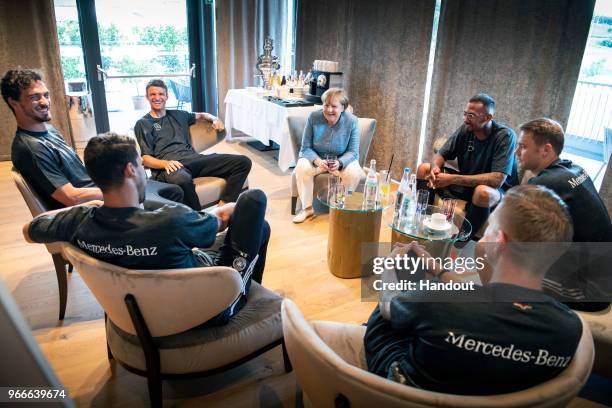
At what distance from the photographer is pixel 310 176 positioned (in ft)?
10.8

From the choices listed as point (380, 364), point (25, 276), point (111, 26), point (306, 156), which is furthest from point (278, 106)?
point (380, 364)

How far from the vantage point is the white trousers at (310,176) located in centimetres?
324

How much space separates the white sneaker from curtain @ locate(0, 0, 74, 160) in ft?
9.72

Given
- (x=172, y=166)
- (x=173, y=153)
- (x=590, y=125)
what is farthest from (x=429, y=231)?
(x=590, y=125)

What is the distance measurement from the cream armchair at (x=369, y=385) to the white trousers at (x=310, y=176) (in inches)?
85.8

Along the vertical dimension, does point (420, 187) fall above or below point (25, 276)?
above

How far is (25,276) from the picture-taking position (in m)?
2.53

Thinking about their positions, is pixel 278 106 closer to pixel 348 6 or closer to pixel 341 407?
pixel 348 6

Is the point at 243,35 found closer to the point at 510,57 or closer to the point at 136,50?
the point at 136,50

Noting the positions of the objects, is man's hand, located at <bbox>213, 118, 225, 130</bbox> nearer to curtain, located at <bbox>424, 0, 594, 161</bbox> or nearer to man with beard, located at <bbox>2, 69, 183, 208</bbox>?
man with beard, located at <bbox>2, 69, 183, 208</bbox>

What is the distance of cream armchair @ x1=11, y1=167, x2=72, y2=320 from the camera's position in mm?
1955

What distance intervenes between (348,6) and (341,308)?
3.66m

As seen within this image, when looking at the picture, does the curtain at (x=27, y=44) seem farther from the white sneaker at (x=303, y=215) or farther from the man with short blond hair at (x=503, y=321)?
the man with short blond hair at (x=503, y=321)

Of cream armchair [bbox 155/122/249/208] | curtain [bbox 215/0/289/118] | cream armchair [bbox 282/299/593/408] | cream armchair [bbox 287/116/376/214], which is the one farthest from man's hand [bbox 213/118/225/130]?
curtain [bbox 215/0/289/118]
